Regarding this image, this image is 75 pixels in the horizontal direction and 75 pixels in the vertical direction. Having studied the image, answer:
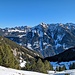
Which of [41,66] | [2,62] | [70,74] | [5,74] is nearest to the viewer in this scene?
[5,74]

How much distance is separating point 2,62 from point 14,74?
151ft

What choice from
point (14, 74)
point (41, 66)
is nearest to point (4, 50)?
point (41, 66)

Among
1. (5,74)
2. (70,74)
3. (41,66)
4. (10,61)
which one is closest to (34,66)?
(41,66)

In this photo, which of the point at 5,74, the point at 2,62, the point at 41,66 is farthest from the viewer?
the point at 41,66

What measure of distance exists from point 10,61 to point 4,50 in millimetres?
5215

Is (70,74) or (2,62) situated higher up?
(2,62)

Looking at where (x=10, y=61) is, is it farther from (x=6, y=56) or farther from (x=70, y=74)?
(x=70, y=74)

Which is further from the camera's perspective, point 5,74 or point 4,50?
point 4,50

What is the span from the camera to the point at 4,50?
8594 centimetres

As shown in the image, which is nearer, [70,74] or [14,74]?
[14,74]

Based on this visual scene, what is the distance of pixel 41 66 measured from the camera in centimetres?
12056

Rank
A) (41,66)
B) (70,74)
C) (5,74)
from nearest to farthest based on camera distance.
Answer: (5,74)
(70,74)
(41,66)

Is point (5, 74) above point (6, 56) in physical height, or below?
below

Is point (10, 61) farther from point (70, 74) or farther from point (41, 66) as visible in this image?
point (70, 74)
